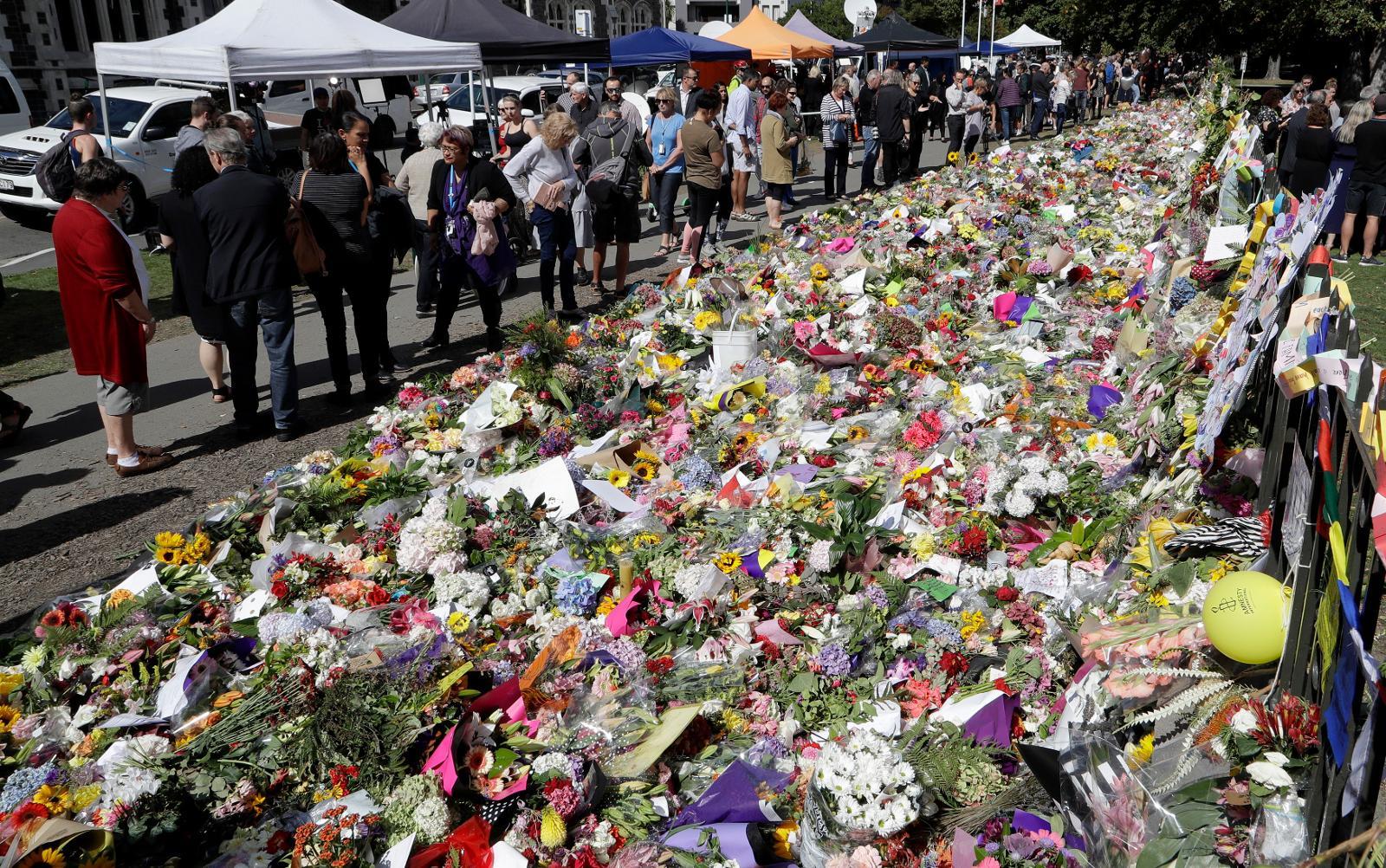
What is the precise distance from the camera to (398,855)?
9.29 feet

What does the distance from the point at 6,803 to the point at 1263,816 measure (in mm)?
3175

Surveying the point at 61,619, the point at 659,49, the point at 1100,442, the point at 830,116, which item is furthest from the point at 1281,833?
the point at 659,49

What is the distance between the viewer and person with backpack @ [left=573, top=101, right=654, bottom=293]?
32.1 ft

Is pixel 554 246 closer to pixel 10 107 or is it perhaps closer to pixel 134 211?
pixel 134 211

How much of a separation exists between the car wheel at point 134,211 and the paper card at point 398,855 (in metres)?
10.8

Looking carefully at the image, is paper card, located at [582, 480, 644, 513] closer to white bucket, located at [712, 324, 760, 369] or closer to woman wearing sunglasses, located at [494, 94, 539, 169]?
white bucket, located at [712, 324, 760, 369]

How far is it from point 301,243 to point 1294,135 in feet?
35.1

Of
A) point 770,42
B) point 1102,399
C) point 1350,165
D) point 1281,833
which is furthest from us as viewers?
point 770,42

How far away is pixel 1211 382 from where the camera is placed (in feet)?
14.4

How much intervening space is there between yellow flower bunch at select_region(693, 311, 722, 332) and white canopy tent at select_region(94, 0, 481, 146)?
4.80m

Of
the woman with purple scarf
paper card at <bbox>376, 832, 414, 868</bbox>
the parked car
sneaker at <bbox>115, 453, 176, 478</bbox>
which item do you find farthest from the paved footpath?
the parked car

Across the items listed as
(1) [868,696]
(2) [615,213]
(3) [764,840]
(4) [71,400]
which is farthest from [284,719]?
(2) [615,213]

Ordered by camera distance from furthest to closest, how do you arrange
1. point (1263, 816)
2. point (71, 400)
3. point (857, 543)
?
point (71, 400), point (857, 543), point (1263, 816)

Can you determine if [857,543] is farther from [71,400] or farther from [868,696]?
[71,400]
